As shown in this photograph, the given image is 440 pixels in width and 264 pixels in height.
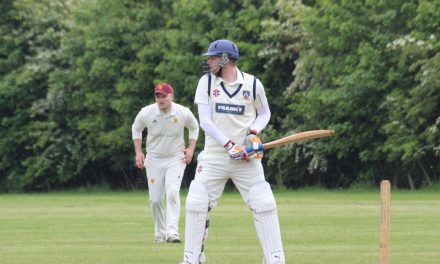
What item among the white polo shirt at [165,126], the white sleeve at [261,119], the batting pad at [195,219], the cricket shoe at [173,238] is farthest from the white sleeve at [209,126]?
the white polo shirt at [165,126]

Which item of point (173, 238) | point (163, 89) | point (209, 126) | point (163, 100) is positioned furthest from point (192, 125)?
point (209, 126)

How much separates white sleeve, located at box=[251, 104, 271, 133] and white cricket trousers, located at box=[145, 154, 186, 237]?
4.13 meters

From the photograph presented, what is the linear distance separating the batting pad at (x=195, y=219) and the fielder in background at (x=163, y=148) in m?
4.14

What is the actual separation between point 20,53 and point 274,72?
33.3ft

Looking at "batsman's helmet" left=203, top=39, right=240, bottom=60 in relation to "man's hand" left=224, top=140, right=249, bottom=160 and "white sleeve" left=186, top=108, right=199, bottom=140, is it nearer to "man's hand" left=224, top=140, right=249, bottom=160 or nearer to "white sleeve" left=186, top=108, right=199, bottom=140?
"man's hand" left=224, top=140, right=249, bottom=160

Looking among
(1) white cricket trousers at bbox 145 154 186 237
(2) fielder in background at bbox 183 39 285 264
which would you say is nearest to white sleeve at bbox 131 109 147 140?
(1) white cricket trousers at bbox 145 154 186 237

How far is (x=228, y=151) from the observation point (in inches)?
408

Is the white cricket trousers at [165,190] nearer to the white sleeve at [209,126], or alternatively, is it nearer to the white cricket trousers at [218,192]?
the white cricket trousers at [218,192]

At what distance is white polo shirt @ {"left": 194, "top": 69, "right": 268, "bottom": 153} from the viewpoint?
10484 millimetres

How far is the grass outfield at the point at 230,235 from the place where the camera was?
40.8 feet

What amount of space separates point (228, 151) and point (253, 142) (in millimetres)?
243

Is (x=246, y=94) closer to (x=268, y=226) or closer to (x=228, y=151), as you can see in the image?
(x=228, y=151)

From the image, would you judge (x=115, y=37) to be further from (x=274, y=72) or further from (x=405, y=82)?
(x=405, y=82)

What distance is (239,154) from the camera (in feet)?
33.8
